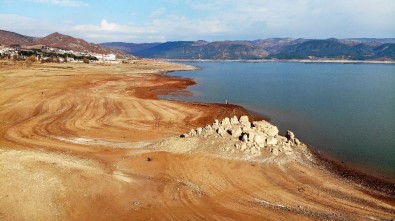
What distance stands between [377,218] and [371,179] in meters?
7.01

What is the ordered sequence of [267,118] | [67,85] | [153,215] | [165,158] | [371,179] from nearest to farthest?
[153,215]
[371,179]
[165,158]
[267,118]
[67,85]

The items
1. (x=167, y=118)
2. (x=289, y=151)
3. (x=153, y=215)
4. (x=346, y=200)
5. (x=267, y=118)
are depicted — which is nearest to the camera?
(x=153, y=215)

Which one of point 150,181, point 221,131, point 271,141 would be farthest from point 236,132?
point 150,181

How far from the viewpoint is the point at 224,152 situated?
87.6 ft

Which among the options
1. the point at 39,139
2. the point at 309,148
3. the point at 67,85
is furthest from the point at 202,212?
the point at 67,85

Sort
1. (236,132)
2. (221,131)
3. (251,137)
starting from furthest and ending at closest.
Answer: (221,131) < (236,132) < (251,137)

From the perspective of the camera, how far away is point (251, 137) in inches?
1080

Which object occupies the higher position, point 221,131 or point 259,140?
point 221,131

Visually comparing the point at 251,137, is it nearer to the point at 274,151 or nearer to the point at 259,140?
the point at 259,140

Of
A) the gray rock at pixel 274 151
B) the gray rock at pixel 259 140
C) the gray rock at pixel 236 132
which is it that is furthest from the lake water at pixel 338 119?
the gray rock at pixel 236 132

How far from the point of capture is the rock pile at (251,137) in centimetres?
2707

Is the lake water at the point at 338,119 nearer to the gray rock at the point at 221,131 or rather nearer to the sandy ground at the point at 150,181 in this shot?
the sandy ground at the point at 150,181

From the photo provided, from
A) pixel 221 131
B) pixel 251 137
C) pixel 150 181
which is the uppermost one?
pixel 221 131

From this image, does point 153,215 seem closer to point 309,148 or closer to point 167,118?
point 309,148
